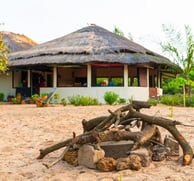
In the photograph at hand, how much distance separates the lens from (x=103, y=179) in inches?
110

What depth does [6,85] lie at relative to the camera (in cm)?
1980

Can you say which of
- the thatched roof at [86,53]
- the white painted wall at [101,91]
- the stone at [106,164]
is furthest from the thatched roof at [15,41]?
the stone at [106,164]

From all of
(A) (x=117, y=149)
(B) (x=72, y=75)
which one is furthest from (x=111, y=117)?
(B) (x=72, y=75)

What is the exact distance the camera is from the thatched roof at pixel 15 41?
74.6ft

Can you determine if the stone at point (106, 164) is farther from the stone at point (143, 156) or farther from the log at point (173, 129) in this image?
the log at point (173, 129)

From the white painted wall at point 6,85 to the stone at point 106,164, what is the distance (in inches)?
686

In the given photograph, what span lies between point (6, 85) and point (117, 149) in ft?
58.6

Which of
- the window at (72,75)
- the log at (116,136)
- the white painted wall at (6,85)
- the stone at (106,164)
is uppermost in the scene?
the window at (72,75)

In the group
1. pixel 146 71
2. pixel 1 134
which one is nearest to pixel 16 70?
pixel 146 71

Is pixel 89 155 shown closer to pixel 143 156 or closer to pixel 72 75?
pixel 143 156

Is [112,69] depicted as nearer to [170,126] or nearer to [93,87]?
[93,87]

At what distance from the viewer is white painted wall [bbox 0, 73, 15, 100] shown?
19.5 m

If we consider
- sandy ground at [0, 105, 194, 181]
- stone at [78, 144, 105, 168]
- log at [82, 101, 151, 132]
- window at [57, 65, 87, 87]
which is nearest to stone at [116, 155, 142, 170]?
sandy ground at [0, 105, 194, 181]

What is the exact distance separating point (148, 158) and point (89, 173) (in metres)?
0.71
